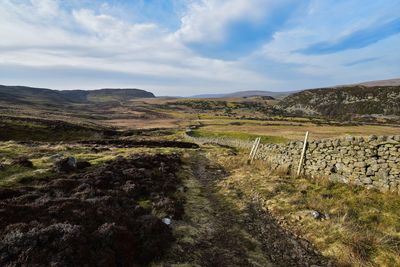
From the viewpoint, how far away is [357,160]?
54.3ft

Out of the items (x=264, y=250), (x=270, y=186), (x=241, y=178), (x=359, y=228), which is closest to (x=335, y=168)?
(x=270, y=186)

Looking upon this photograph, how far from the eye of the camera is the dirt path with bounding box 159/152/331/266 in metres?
9.36

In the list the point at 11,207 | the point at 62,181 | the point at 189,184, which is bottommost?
the point at 189,184

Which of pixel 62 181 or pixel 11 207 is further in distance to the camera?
pixel 62 181

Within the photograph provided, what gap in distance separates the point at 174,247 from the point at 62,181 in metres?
10.2

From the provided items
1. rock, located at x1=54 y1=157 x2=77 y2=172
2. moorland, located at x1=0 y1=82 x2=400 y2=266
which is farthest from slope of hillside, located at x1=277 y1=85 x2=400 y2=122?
rock, located at x1=54 y1=157 x2=77 y2=172

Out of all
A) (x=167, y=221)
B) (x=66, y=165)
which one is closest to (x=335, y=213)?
(x=167, y=221)

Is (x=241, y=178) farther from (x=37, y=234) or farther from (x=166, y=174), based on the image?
(x=37, y=234)

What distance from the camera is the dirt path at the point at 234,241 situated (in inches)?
368

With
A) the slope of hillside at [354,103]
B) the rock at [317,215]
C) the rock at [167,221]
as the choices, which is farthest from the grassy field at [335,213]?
the slope of hillside at [354,103]

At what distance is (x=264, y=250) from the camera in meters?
10.2

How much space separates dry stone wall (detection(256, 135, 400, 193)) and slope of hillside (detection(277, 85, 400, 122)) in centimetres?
14003

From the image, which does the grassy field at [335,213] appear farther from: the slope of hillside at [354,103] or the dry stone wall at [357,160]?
the slope of hillside at [354,103]

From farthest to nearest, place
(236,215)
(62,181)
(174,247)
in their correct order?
A: (62,181), (236,215), (174,247)
